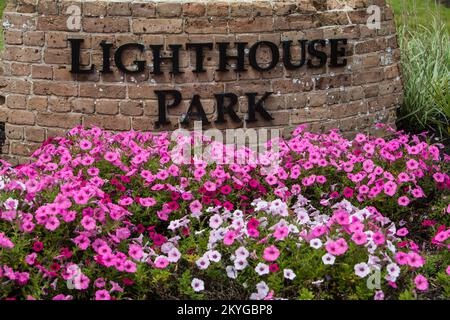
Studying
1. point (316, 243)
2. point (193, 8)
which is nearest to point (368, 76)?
point (193, 8)

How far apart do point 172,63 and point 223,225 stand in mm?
1882

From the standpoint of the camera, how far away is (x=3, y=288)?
3359 mm

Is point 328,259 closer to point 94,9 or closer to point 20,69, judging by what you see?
point 94,9

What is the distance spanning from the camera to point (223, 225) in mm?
3879

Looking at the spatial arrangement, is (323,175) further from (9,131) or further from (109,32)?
(9,131)

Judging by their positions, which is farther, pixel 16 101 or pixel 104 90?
pixel 16 101

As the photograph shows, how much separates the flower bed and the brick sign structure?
0.72 m

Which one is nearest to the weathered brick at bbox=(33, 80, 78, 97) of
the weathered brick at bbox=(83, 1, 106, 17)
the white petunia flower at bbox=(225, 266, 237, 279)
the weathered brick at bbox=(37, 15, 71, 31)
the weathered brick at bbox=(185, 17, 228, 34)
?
the weathered brick at bbox=(37, 15, 71, 31)

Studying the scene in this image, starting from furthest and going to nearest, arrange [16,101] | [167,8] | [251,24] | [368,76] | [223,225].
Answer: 1. [368,76]
2. [16,101]
3. [251,24]
4. [167,8]
5. [223,225]

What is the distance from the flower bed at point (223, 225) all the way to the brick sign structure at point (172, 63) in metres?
0.72

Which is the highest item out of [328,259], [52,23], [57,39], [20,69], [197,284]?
[52,23]

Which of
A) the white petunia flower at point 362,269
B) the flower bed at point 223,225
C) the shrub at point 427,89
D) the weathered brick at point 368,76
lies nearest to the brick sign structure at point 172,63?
the weathered brick at point 368,76

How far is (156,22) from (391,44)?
1805 mm
